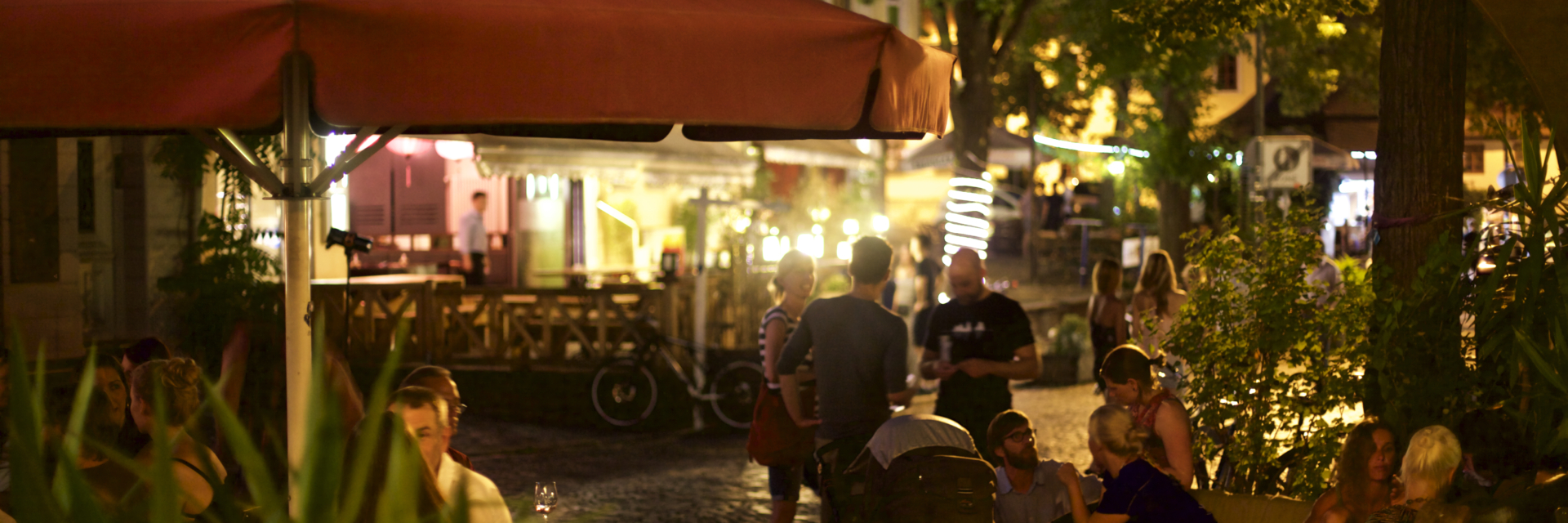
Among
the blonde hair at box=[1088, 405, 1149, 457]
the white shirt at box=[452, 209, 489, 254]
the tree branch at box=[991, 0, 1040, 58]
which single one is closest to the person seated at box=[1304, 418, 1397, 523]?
the blonde hair at box=[1088, 405, 1149, 457]

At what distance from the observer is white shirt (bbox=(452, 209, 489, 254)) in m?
16.8

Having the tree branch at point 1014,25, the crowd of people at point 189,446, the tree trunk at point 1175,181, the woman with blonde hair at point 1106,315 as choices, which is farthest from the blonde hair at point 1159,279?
the tree trunk at point 1175,181

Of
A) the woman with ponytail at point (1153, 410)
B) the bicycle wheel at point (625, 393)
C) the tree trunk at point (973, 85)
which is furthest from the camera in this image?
the tree trunk at point (973, 85)

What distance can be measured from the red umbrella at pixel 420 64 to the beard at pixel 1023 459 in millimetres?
1808

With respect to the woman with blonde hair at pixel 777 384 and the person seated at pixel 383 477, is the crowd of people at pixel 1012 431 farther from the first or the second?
the person seated at pixel 383 477

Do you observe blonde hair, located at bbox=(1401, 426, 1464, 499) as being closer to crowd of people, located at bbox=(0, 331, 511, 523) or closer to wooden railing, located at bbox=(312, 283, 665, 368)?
crowd of people, located at bbox=(0, 331, 511, 523)

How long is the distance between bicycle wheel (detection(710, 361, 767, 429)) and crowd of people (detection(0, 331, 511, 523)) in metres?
5.60

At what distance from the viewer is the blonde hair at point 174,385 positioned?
427 centimetres

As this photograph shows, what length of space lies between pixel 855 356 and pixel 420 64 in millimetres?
2883

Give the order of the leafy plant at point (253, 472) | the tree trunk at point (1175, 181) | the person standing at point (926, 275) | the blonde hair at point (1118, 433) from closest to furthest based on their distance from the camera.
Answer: the leafy plant at point (253, 472)
the blonde hair at point (1118, 433)
the person standing at point (926, 275)
the tree trunk at point (1175, 181)

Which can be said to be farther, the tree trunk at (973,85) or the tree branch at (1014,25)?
the tree branch at (1014,25)

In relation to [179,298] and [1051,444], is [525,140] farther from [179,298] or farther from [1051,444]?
[1051,444]

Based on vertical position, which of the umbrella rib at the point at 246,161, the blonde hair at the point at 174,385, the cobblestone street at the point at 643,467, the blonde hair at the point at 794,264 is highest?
the umbrella rib at the point at 246,161

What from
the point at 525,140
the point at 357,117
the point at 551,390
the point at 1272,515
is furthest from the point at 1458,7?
the point at 551,390
